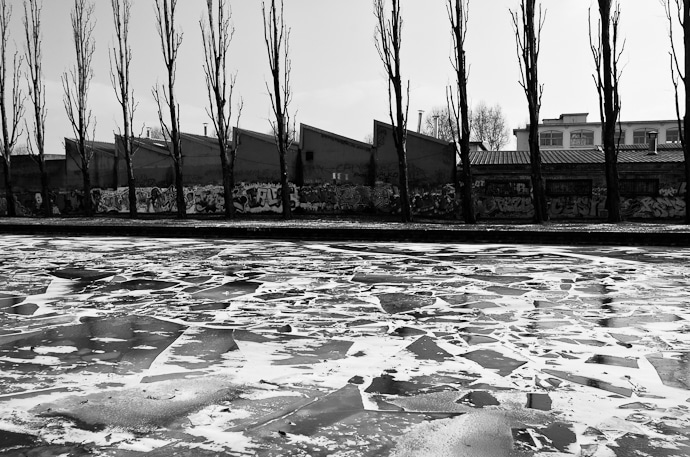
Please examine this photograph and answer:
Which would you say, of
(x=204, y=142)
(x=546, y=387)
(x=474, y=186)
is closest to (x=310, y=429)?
(x=546, y=387)

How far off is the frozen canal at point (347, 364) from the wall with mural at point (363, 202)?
1752cm

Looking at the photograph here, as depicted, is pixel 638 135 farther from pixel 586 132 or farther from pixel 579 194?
pixel 579 194

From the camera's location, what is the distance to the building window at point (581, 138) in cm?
5797

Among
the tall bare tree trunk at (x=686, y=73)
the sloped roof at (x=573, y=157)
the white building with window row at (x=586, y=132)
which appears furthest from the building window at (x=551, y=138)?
the tall bare tree trunk at (x=686, y=73)

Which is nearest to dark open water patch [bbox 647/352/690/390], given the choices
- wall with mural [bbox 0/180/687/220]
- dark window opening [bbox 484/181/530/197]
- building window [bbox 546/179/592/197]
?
wall with mural [bbox 0/180/687/220]

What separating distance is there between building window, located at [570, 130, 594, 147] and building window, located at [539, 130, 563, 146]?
1.08 m

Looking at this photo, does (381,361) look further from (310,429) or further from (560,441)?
(560,441)

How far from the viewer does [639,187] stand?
26.5 metres

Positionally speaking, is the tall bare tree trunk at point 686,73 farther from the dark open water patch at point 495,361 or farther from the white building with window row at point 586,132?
the white building with window row at point 586,132

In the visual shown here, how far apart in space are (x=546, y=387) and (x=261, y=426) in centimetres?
193

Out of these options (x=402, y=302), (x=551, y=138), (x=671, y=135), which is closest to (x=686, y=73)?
(x=402, y=302)

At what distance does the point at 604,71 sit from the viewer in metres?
22.6

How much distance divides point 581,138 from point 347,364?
58507 mm

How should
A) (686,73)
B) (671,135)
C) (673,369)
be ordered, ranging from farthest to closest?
1. (671,135)
2. (686,73)
3. (673,369)
